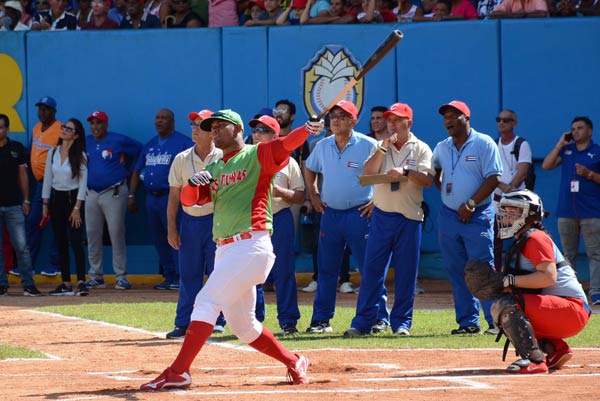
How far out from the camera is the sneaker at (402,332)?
36.1 ft

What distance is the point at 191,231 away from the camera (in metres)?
10.9

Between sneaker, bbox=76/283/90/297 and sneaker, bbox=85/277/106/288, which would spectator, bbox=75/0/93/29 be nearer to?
sneaker, bbox=85/277/106/288

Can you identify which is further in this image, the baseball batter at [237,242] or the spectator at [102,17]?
the spectator at [102,17]

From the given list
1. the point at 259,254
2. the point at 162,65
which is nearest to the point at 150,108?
the point at 162,65

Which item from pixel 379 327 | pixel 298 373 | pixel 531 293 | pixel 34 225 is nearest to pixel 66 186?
pixel 34 225

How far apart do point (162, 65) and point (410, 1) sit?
13.0 feet

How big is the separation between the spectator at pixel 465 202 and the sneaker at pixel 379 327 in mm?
696

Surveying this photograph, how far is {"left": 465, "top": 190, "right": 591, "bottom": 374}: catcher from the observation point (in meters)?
8.28

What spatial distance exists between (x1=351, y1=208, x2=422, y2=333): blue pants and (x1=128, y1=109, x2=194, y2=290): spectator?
5.76m

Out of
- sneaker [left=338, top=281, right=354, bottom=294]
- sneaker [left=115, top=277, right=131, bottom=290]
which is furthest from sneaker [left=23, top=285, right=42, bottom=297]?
sneaker [left=338, top=281, right=354, bottom=294]

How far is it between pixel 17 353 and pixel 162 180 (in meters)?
6.49

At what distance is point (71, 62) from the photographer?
18.2 meters

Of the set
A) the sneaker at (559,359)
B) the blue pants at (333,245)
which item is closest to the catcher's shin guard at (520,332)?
the sneaker at (559,359)

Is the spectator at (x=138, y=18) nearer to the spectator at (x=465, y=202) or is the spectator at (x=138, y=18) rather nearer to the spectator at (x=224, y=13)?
the spectator at (x=224, y=13)
